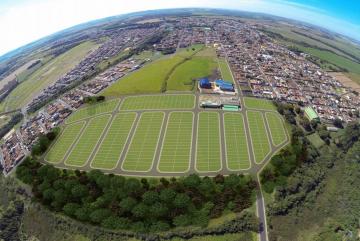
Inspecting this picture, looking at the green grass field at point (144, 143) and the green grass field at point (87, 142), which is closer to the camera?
the green grass field at point (144, 143)

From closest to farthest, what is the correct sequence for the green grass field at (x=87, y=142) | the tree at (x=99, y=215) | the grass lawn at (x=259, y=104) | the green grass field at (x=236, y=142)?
the tree at (x=99, y=215), the green grass field at (x=236, y=142), the green grass field at (x=87, y=142), the grass lawn at (x=259, y=104)

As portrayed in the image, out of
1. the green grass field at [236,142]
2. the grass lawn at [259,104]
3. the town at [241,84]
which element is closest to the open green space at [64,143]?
the town at [241,84]

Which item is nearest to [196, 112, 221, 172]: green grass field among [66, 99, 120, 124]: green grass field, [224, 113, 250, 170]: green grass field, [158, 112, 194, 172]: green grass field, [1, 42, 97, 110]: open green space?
[224, 113, 250, 170]: green grass field

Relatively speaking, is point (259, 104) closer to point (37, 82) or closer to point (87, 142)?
point (87, 142)

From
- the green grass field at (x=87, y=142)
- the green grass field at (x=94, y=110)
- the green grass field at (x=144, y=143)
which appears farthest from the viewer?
the green grass field at (x=94, y=110)

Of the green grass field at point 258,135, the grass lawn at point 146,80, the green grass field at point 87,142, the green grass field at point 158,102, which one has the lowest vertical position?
the green grass field at point 87,142

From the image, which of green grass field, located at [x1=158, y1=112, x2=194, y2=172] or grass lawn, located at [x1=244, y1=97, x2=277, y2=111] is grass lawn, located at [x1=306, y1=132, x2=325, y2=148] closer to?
grass lawn, located at [x1=244, y1=97, x2=277, y2=111]

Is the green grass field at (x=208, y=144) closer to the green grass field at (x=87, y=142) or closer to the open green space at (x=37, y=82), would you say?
the green grass field at (x=87, y=142)

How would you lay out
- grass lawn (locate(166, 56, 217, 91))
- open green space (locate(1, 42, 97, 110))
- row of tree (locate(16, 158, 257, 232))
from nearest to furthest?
row of tree (locate(16, 158, 257, 232))
grass lawn (locate(166, 56, 217, 91))
open green space (locate(1, 42, 97, 110))
